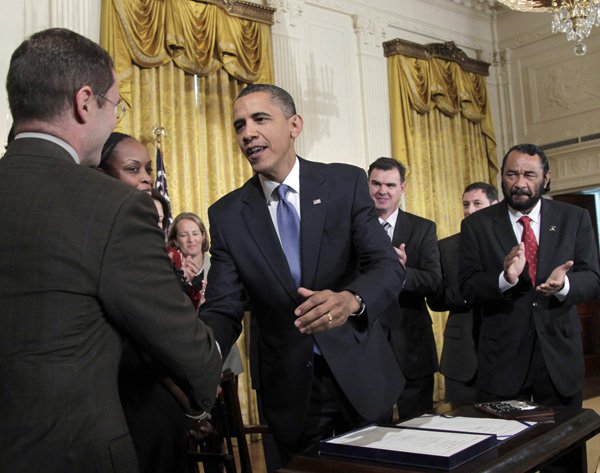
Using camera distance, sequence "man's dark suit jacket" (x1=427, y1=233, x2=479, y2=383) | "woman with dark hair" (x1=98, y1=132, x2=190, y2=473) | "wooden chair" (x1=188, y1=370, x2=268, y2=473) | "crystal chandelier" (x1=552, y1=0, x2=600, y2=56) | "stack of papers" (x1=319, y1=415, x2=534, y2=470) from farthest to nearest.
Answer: "crystal chandelier" (x1=552, y1=0, x2=600, y2=56) < "man's dark suit jacket" (x1=427, y1=233, x2=479, y2=383) < "wooden chair" (x1=188, y1=370, x2=268, y2=473) < "woman with dark hair" (x1=98, y1=132, x2=190, y2=473) < "stack of papers" (x1=319, y1=415, x2=534, y2=470)

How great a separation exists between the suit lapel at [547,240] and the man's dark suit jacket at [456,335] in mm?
575

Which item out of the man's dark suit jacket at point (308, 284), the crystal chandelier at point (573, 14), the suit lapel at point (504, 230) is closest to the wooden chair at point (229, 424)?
the man's dark suit jacket at point (308, 284)

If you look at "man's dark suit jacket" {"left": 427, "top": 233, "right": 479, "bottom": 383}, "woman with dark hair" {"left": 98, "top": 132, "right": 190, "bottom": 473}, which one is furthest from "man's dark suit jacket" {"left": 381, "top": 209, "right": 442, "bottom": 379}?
"woman with dark hair" {"left": 98, "top": 132, "right": 190, "bottom": 473}

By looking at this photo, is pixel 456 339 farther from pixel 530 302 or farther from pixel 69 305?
pixel 69 305

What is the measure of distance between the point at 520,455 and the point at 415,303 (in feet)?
6.77

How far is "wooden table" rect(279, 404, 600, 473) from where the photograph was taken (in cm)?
153

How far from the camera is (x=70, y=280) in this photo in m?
1.29

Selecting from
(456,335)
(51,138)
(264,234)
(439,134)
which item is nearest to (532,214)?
(456,335)

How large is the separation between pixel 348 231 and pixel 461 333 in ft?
6.00

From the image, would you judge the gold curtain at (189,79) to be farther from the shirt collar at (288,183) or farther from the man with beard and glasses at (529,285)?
the shirt collar at (288,183)

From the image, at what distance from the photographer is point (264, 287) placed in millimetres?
2174

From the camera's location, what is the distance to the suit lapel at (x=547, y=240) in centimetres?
301

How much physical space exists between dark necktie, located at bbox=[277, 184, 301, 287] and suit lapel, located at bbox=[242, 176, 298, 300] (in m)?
0.04

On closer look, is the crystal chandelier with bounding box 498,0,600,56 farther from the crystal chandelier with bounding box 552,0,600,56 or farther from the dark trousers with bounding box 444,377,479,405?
the dark trousers with bounding box 444,377,479,405
